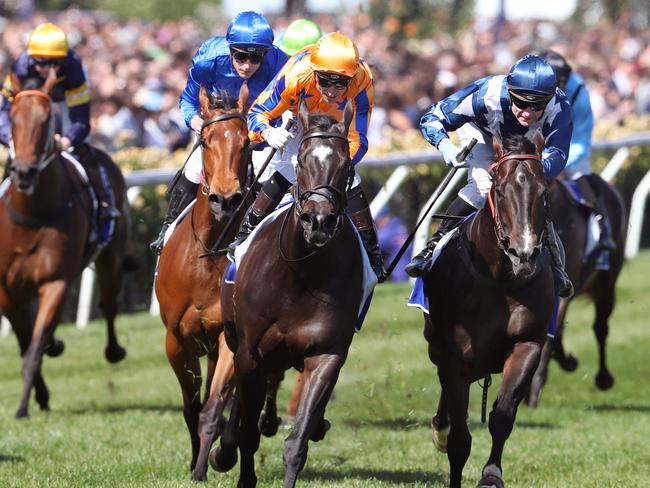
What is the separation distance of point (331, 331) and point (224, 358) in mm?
1245

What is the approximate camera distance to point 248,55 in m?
7.41

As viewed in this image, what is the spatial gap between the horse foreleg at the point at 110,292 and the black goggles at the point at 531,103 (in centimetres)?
458

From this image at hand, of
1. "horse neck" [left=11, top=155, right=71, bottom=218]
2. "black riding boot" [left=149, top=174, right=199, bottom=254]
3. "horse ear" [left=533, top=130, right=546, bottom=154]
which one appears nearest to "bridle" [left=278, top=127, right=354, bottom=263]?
"horse ear" [left=533, top=130, right=546, bottom=154]

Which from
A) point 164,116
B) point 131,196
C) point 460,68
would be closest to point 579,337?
point 131,196

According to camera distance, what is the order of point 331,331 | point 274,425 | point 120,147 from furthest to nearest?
point 120,147 → point 274,425 → point 331,331

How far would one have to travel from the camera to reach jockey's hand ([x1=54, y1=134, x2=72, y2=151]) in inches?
372

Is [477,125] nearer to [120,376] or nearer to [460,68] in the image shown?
[120,376]

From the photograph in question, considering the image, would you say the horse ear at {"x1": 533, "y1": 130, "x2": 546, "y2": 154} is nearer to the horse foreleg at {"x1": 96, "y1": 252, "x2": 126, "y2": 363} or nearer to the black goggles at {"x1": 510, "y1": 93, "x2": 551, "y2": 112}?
the black goggles at {"x1": 510, "y1": 93, "x2": 551, "y2": 112}

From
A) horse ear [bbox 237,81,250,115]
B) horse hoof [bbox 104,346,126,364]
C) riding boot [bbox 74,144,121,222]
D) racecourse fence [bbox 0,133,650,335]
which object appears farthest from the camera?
racecourse fence [bbox 0,133,650,335]

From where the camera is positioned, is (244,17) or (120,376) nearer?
(244,17)

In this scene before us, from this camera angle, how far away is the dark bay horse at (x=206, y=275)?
684 cm

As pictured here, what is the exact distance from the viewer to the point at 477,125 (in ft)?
23.1

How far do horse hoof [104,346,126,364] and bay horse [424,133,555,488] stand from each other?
4.15 meters

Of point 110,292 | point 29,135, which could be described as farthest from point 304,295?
point 110,292
